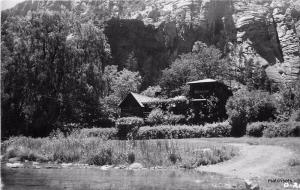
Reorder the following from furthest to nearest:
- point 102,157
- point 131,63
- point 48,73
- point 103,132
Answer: point 131,63 < point 48,73 < point 103,132 < point 102,157

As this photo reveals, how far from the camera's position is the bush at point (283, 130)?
4272 cm

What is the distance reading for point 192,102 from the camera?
58062 mm

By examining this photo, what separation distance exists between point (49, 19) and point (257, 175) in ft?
136

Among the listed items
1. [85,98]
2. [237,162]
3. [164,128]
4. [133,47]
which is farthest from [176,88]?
[237,162]

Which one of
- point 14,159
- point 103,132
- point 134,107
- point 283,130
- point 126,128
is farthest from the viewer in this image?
point 134,107

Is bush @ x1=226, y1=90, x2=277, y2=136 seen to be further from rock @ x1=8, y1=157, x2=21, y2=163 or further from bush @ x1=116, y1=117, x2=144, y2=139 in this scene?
rock @ x1=8, y1=157, x2=21, y2=163

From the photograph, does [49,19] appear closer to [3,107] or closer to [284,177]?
[3,107]

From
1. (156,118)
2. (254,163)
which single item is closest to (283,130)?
(156,118)

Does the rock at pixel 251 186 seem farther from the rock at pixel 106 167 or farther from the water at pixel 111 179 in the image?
the rock at pixel 106 167

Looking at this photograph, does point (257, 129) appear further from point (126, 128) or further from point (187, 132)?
point (126, 128)

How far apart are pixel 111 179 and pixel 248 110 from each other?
1218 inches

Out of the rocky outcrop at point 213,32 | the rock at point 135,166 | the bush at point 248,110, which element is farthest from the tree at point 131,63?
the rock at point 135,166

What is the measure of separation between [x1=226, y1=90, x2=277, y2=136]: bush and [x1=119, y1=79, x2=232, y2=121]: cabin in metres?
6.64

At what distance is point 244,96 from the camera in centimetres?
5112
